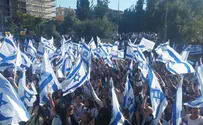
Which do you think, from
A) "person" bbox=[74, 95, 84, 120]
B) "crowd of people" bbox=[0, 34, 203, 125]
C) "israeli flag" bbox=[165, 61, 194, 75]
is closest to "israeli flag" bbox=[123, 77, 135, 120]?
"crowd of people" bbox=[0, 34, 203, 125]

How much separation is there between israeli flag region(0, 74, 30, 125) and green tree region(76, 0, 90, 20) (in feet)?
210

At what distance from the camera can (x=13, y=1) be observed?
73500 mm

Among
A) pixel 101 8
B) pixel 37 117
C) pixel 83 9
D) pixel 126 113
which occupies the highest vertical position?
pixel 101 8

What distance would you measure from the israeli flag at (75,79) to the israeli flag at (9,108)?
3.03 meters

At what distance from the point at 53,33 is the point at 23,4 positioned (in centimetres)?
2784

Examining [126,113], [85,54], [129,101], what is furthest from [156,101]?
[85,54]

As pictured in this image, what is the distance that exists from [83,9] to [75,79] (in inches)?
2422

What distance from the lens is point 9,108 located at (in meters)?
6.93

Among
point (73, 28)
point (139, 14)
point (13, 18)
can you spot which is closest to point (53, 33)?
point (73, 28)

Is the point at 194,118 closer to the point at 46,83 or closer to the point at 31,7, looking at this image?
the point at 46,83

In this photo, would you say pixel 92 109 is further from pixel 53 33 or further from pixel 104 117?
pixel 53 33

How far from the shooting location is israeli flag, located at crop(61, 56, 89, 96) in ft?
33.6

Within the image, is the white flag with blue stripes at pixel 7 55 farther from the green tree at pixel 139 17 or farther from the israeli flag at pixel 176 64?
the green tree at pixel 139 17

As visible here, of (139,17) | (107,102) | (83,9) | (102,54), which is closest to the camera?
(107,102)
